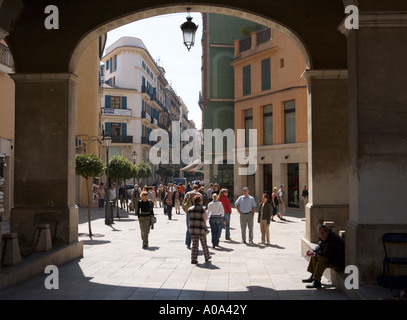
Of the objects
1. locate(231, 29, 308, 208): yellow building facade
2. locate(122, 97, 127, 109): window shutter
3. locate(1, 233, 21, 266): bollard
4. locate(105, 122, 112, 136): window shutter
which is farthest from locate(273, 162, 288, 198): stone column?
locate(122, 97, 127, 109): window shutter

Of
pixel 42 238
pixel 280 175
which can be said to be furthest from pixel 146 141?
pixel 42 238

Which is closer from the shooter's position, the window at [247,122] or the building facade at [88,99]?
the building facade at [88,99]

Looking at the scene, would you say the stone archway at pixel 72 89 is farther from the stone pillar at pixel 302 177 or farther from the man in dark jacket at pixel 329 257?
the stone pillar at pixel 302 177

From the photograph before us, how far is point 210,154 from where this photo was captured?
3600 centimetres

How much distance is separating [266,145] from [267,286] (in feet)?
77.4

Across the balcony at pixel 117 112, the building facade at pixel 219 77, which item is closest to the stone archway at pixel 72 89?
the building facade at pixel 219 77

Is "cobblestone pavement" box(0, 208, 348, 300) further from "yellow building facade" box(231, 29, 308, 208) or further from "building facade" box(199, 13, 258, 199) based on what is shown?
"building facade" box(199, 13, 258, 199)

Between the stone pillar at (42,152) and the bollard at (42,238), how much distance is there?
70 centimetres

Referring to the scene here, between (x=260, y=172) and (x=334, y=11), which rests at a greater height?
(x=334, y=11)

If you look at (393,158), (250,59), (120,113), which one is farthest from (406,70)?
(120,113)

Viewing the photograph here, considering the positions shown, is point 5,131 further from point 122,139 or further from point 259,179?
point 122,139

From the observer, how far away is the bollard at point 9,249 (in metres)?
7.84

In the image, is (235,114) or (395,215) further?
(235,114)
